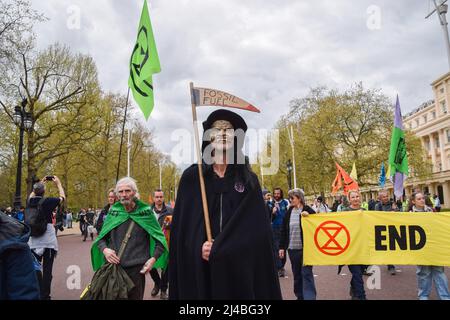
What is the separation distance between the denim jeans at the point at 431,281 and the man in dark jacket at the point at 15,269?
629 cm

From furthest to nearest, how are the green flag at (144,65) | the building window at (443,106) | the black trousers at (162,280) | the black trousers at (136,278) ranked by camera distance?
the building window at (443,106), the black trousers at (162,280), the green flag at (144,65), the black trousers at (136,278)

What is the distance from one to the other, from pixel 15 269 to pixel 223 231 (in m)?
1.27

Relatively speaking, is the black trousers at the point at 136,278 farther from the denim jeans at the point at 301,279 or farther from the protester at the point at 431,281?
the protester at the point at 431,281

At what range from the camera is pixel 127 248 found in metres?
4.19

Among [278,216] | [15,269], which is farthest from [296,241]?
[15,269]

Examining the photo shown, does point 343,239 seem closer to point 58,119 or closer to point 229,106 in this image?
point 229,106

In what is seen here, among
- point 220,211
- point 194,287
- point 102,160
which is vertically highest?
point 102,160

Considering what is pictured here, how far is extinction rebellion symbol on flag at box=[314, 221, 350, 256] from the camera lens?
293 inches

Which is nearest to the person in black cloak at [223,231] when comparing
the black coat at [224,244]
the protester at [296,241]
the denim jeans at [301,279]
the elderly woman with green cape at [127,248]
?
the black coat at [224,244]

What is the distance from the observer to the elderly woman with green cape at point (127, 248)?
3930 millimetres

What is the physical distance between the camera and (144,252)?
427 cm
